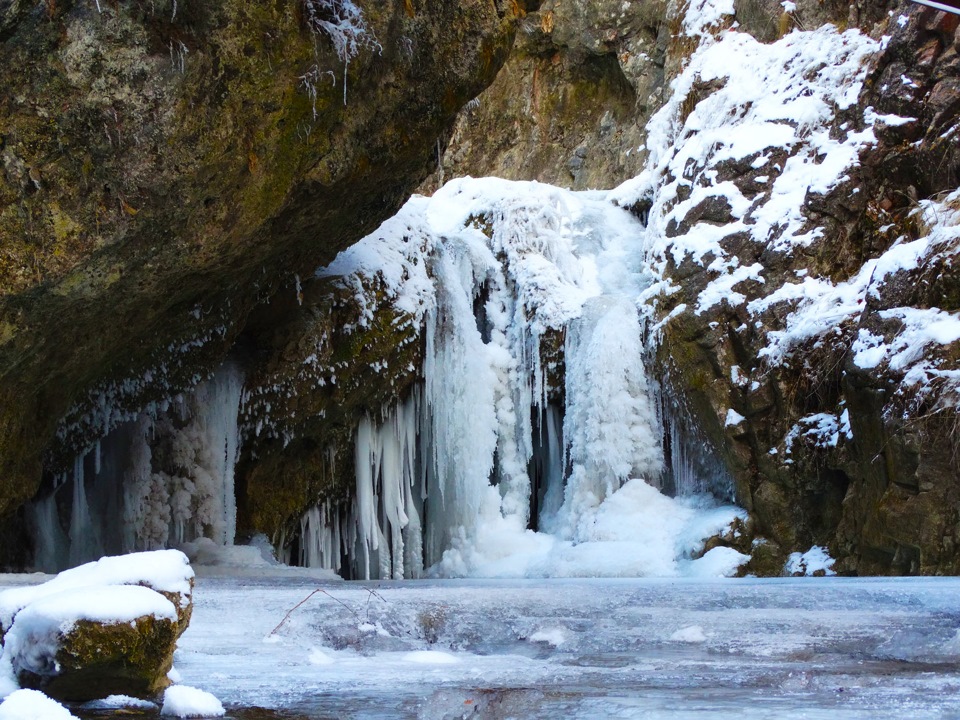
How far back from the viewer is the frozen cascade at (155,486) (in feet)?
33.0

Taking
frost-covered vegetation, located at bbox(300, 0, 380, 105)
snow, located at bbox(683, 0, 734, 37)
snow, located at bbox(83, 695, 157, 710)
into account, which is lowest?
snow, located at bbox(83, 695, 157, 710)

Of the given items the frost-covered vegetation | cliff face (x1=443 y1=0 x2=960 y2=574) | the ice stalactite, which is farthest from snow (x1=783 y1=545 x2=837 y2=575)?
the frost-covered vegetation

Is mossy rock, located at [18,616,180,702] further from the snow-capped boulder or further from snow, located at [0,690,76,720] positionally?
snow, located at [0,690,76,720]

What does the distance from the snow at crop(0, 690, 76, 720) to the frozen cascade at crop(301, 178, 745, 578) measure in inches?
335

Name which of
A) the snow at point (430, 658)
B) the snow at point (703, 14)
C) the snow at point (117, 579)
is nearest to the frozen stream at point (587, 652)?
the snow at point (430, 658)

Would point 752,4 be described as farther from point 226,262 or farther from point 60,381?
point 60,381

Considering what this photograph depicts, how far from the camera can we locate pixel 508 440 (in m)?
13.0

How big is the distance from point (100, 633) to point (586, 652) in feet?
8.17

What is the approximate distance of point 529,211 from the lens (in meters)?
14.5

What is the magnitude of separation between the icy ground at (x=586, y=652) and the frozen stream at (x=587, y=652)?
0.01 m

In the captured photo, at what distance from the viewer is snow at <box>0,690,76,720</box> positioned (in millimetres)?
2670

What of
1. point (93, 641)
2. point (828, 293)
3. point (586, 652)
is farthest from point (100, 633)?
point (828, 293)

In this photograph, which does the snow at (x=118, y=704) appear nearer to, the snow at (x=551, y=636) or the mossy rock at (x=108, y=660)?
the mossy rock at (x=108, y=660)

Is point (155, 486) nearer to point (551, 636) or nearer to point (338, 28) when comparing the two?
point (338, 28)
